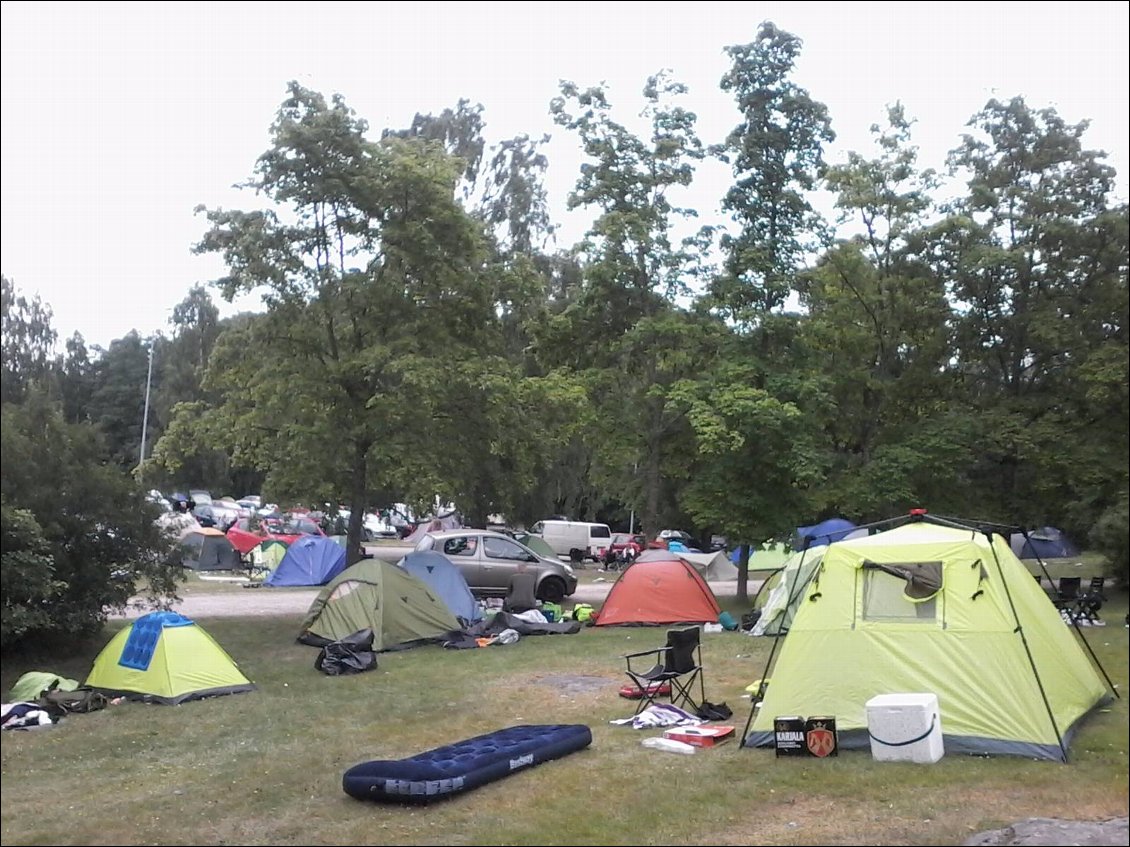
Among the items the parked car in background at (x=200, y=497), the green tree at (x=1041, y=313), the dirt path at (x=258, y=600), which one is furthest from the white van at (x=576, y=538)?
the green tree at (x=1041, y=313)

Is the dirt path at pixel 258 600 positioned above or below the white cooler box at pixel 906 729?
below

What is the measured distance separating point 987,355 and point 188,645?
9.44m

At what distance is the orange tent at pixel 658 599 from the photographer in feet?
53.3

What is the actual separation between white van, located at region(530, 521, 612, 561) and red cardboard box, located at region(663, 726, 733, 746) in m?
24.4

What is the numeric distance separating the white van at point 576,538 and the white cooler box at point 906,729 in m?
25.5

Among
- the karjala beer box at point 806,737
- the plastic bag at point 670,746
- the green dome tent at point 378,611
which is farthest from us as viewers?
the green dome tent at point 378,611

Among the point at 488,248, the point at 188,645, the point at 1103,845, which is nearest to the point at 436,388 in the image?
the point at 488,248

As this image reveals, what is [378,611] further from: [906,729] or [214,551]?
[214,551]

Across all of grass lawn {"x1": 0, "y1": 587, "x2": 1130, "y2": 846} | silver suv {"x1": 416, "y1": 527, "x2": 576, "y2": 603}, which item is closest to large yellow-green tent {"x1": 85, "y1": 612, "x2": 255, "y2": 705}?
grass lawn {"x1": 0, "y1": 587, "x2": 1130, "y2": 846}

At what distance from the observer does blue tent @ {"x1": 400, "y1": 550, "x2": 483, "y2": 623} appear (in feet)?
51.2

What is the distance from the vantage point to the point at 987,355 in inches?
454

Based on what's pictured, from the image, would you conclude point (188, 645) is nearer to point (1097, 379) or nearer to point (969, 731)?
point (969, 731)

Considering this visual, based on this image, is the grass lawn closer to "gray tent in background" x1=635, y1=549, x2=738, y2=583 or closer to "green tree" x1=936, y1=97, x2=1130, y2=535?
"green tree" x1=936, y1=97, x2=1130, y2=535

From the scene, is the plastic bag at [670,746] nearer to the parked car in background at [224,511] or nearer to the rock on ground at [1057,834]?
the rock on ground at [1057,834]
